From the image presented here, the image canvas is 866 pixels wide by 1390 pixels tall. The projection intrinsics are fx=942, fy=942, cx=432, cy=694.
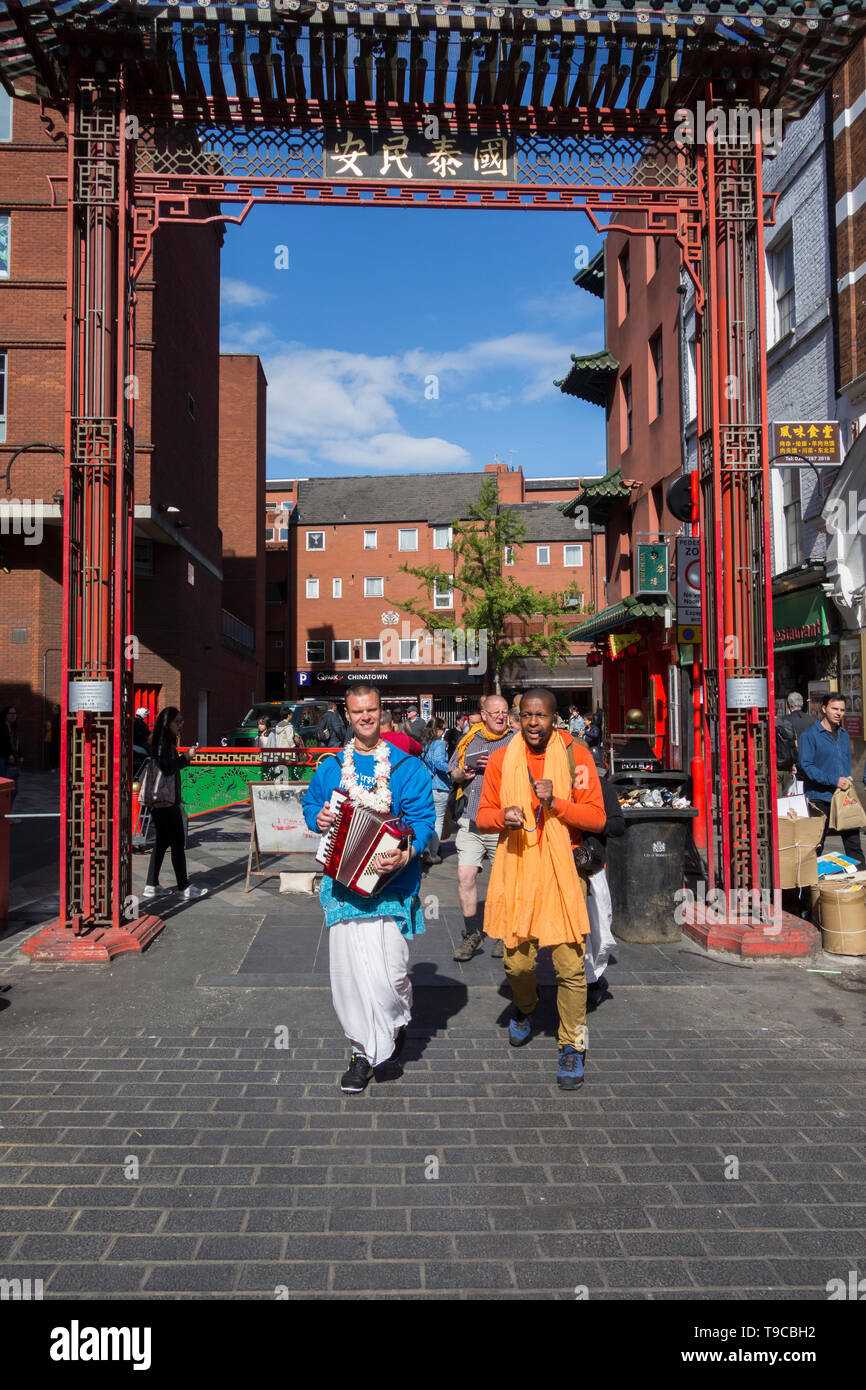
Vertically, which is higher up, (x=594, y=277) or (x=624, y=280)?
(x=594, y=277)

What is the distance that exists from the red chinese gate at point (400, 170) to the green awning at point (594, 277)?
62.8ft

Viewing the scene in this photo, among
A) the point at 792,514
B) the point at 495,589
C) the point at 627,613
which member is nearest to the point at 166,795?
the point at 792,514

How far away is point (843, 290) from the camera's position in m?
13.3

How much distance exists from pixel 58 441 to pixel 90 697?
665 inches

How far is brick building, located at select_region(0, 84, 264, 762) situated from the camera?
21.4 metres

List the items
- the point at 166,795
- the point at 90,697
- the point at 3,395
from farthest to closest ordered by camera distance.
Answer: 1. the point at 3,395
2. the point at 166,795
3. the point at 90,697

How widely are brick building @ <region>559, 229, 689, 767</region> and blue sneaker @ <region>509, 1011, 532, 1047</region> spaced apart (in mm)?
12975

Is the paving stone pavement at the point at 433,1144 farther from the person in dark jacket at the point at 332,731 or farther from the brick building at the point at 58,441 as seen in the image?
the brick building at the point at 58,441

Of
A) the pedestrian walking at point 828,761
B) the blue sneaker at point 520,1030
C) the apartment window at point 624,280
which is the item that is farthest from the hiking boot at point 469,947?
the apartment window at point 624,280

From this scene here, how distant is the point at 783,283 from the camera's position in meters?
15.6

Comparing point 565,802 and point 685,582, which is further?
point 685,582

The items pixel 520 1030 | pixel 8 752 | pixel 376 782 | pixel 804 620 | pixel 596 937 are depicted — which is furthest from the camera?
pixel 8 752

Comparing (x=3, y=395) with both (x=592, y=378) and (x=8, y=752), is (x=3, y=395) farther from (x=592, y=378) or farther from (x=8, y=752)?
(x=592, y=378)

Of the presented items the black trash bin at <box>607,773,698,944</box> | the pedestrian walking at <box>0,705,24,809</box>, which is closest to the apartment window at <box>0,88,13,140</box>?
the pedestrian walking at <box>0,705,24,809</box>
